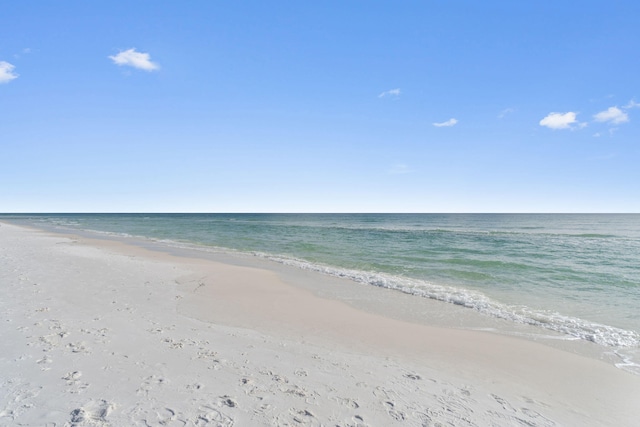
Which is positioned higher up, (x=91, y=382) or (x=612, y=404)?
(x=91, y=382)

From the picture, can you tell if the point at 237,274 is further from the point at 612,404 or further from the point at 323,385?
the point at 612,404

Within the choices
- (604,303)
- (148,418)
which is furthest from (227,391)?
(604,303)

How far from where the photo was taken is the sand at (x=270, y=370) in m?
4.14

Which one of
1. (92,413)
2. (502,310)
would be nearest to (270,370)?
(92,413)

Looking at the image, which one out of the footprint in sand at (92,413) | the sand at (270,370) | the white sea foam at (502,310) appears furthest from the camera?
the white sea foam at (502,310)

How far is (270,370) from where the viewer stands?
5.36 metres

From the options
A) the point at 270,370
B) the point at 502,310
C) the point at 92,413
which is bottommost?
the point at 502,310

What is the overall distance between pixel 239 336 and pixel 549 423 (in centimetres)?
521

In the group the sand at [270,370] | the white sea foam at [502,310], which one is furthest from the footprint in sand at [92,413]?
the white sea foam at [502,310]

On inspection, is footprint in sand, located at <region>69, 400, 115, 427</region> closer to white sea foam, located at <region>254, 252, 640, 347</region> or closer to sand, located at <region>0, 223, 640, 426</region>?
sand, located at <region>0, 223, 640, 426</region>

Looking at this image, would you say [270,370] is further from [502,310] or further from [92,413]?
[502,310]

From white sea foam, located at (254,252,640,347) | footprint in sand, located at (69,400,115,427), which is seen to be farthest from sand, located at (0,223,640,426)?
white sea foam, located at (254,252,640,347)

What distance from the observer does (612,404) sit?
5.02 meters

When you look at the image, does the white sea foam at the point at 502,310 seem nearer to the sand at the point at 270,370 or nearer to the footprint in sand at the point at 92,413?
the sand at the point at 270,370
